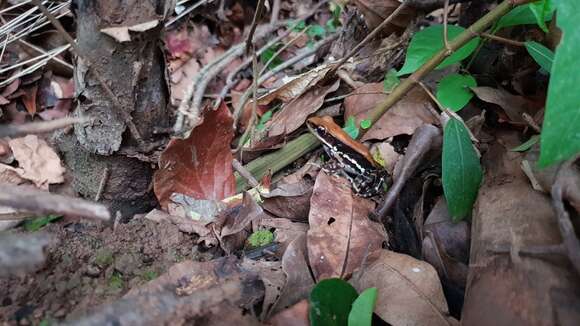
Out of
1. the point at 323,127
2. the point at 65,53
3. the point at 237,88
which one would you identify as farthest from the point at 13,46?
the point at 323,127

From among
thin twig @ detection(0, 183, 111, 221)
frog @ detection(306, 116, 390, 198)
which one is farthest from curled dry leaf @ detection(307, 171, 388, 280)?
thin twig @ detection(0, 183, 111, 221)

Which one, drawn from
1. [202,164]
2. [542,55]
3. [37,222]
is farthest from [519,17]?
[37,222]

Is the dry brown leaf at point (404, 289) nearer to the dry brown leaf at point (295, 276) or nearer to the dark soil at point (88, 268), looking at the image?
the dry brown leaf at point (295, 276)

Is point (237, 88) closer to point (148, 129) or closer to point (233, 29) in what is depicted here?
point (233, 29)

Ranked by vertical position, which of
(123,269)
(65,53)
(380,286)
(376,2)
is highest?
(65,53)

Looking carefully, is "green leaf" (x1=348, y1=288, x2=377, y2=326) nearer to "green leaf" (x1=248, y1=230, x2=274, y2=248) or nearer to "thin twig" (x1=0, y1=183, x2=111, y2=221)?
"green leaf" (x1=248, y1=230, x2=274, y2=248)
